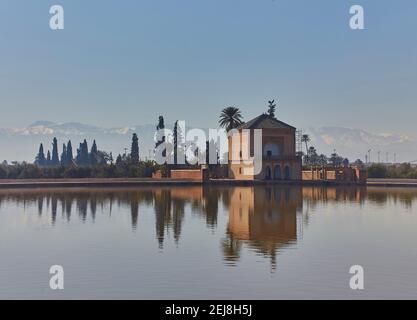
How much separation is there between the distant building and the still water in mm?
35768

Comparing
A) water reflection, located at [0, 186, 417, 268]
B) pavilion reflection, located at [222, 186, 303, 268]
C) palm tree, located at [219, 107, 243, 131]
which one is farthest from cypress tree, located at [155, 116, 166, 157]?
pavilion reflection, located at [222, 186, 303, 268]

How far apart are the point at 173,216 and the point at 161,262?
35.6 feet

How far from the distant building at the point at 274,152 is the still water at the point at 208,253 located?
35768 millimetres

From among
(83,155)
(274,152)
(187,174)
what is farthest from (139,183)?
(83,155)

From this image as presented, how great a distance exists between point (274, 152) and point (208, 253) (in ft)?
164

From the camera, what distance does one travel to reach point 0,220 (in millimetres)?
23984

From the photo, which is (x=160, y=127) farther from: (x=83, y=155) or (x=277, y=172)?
(x=83, y=155)

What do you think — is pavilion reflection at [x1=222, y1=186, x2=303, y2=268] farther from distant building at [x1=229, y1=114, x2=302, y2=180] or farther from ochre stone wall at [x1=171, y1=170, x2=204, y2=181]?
distant building at [x1=229, y1=114, x2=302, y2=180]

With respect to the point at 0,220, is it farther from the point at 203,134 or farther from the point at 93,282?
the point at 203,134

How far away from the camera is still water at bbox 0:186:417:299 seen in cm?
1166

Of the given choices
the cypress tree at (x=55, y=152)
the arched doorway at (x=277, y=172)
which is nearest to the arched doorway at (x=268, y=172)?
the arched doorway at (x=277, y=172)

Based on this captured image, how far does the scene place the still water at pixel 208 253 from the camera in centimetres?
1166

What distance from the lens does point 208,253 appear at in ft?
50.6
